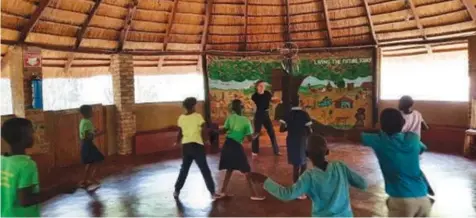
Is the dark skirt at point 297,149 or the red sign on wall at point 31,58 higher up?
the red sign on wall at point 31,58

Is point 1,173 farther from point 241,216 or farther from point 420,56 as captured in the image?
point 420,56

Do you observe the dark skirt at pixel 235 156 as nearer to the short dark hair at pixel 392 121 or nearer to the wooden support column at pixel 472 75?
the short dark hair at pixel 392 121

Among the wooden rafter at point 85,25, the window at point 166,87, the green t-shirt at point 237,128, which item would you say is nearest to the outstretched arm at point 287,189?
the green t-shirt at point 237,128

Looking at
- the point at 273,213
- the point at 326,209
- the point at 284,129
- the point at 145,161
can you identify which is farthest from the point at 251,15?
the point at 326,209

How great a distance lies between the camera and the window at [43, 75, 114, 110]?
12078mm

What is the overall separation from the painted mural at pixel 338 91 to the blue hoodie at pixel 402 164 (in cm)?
917

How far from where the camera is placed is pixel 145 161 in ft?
33.0

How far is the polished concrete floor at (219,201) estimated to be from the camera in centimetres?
595

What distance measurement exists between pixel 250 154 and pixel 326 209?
7.53 meters

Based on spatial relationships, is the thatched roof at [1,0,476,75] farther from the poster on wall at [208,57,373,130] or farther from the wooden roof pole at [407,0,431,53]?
the poster on wall at [208,57,373,130]

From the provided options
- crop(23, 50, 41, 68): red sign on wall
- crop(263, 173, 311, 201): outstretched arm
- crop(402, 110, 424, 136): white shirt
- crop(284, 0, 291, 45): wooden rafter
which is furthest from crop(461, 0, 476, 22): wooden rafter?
crop(23, 50, 41, 68): red sign on wall

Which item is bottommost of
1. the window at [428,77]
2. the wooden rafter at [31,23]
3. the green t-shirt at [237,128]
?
the green t-shirt at [237,128]

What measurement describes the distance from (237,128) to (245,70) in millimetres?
7220

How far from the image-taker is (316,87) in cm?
1313
